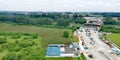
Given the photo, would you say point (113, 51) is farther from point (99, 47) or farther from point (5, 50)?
point (5, 50)

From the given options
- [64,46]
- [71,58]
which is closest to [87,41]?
[64,46]

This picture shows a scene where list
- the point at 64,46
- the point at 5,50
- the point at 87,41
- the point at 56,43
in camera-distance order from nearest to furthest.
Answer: the point at 5,50 < the point at 64,46 < the point at 56,43 < the point at 87,41

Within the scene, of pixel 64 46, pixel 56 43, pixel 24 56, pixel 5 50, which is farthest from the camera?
pixel 56 43

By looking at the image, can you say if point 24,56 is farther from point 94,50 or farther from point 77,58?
point 94,50

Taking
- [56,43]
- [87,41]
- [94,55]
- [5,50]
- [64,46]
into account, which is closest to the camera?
[94,55]

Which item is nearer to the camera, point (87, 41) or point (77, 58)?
point (77, 58)

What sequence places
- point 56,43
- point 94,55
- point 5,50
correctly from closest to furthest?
point 94,55 < point 5,50 < point 56,43

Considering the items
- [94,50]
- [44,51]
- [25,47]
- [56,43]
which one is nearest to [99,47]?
[94,50]

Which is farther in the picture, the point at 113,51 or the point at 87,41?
the point at 87,41
